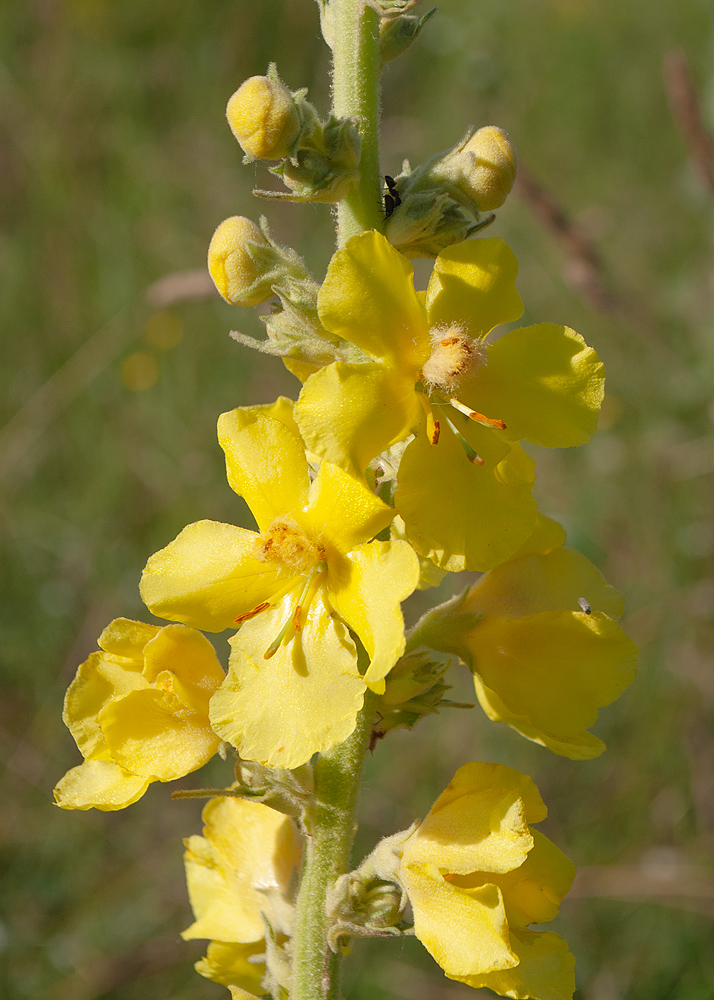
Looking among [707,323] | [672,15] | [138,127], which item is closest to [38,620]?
[138,127]

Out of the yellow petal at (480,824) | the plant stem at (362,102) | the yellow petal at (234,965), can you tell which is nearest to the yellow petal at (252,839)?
the yellow petal at (234,965)

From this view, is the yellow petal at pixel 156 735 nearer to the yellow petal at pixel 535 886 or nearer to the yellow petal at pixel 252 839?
the yellow petal at pixel 252 839

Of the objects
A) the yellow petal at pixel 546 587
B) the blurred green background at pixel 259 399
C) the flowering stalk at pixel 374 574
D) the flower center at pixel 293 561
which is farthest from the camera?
the blurred green background at pixel 259 399

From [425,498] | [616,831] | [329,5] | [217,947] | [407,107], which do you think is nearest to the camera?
[425,498]

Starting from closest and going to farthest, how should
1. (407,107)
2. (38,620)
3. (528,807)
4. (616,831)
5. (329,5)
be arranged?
1. (528,807)
2. (329,5)
3. (616,831)
4. (38,620)
5. (407,107)

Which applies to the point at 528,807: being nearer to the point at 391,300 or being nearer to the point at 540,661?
the point at 540,661
